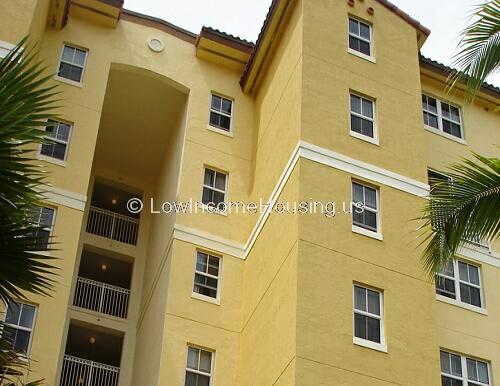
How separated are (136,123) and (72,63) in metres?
4.30

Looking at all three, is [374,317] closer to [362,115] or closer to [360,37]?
[362,115]

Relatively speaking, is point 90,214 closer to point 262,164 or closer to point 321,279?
point 262,164

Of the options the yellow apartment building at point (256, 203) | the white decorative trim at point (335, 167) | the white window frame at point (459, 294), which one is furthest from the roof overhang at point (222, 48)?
the white window frame at point (459, 294)

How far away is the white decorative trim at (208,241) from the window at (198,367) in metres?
3.59

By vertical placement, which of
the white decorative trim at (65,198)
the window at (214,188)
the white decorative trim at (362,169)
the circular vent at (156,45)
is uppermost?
the circular vent at (156,45)

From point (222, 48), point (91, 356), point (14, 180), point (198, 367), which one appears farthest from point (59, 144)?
point (14, 180)

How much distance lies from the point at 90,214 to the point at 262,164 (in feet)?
27.7

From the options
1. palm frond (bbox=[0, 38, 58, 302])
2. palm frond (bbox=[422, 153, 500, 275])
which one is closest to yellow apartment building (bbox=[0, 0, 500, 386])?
palm frond (bbox=[422, 153, 500, 275])

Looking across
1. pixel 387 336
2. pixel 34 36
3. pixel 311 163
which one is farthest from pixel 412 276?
pixel 34 36

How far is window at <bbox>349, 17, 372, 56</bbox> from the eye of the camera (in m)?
28.2

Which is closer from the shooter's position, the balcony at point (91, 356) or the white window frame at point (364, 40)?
the white window frame at point (364, 40)

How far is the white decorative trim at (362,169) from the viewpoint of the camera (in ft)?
80.1

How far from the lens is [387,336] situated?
2186 cm

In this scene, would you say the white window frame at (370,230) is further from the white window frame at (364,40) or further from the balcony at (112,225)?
the balcony at (112,225)
